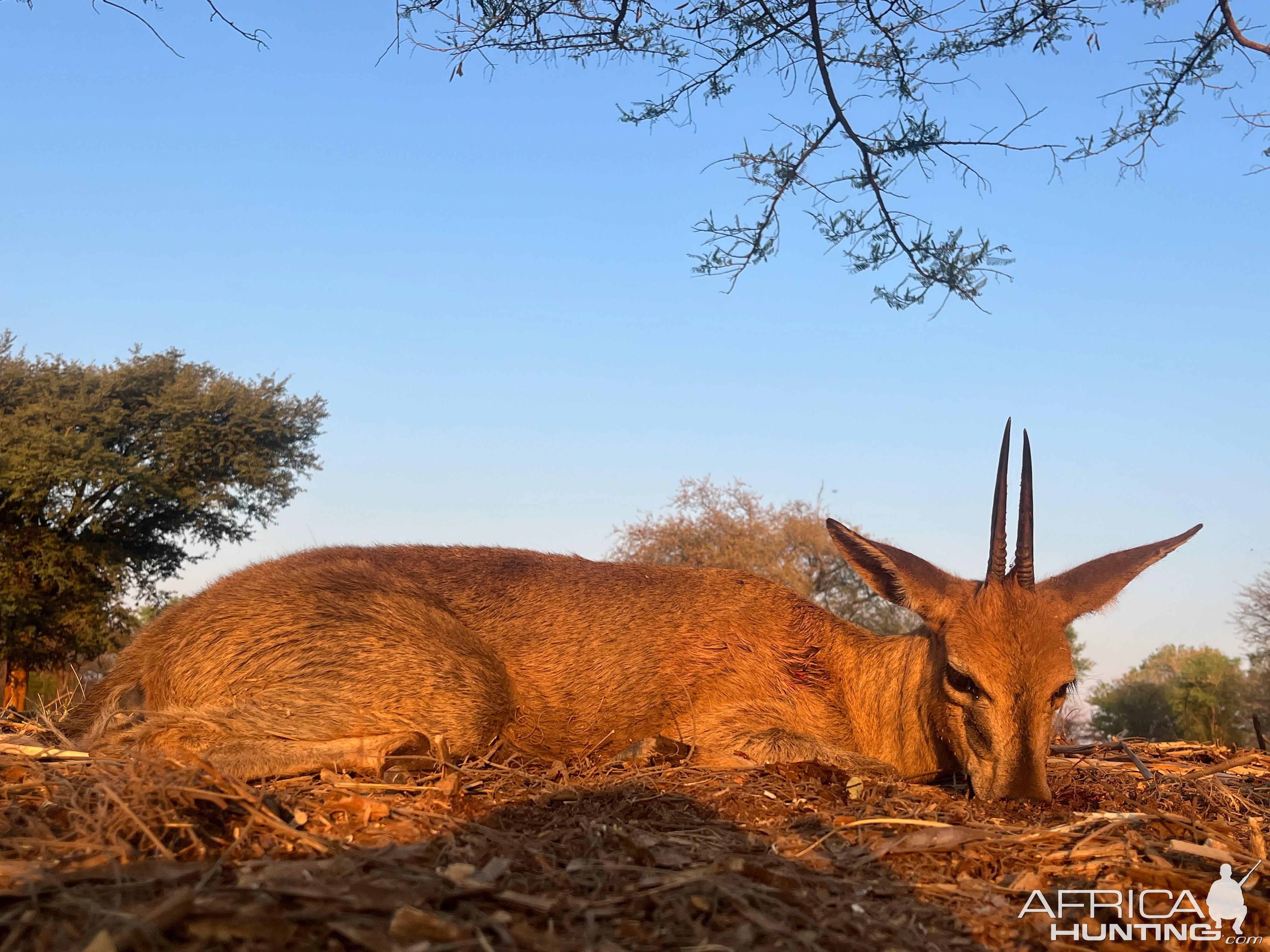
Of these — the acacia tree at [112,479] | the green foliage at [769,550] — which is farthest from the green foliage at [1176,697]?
the acacia tree at [112,479]

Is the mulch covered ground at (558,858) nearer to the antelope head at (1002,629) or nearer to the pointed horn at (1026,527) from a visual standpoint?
the antelope head at (1002,629)

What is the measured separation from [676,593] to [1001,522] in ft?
7.34

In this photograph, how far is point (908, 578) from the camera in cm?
618

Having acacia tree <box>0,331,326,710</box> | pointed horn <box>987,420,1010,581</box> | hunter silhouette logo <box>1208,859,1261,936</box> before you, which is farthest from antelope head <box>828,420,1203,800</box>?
acacia tree <box>0,331,326,710</box>

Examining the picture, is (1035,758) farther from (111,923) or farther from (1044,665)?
(111,923)

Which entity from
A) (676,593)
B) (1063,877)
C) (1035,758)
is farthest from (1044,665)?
(676,593)

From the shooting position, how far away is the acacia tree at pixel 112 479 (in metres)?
29.4

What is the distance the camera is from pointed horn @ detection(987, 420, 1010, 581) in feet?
19.8

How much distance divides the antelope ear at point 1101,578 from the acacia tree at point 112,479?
2970cm

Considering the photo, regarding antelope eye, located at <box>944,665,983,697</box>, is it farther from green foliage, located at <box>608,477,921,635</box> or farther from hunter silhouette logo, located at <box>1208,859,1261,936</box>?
green foliage, located at <box>608,477,921,635</box>

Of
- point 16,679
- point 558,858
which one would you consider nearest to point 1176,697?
point 558,858

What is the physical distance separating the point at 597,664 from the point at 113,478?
94.3 ft

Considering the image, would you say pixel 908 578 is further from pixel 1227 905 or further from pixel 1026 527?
pixel 1227 905

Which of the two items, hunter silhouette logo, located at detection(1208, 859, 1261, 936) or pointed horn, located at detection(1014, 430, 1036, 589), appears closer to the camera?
hunter silhouette logo, located at detection(1208, 859, 1261, 936)
